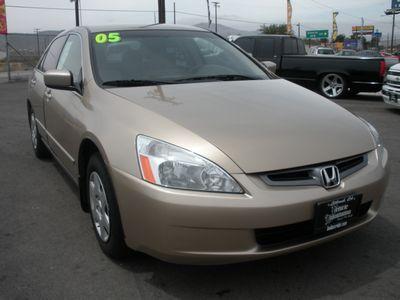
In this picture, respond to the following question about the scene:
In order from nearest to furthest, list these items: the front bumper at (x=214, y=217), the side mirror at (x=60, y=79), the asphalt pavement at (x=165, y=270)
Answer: the front bumper at (x=214, y=217) → the asphalt pavement at (x=165, y=270) → the side mirror at (x=60, y=79)

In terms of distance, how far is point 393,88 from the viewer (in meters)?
8.98

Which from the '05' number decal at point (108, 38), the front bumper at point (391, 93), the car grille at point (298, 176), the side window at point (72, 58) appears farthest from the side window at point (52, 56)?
the front bumper at point (391, 93)

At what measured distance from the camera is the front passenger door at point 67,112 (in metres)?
3.46

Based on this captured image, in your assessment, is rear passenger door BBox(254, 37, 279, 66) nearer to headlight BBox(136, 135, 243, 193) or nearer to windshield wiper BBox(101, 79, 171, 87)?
windshield wiper BBox(101, 79, 171, 87)

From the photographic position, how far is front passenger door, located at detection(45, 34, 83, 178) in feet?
11.3

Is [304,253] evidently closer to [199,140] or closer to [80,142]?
[199,140]

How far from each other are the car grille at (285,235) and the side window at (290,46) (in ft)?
37.2

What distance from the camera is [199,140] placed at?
247cm

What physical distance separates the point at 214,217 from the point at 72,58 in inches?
94.1

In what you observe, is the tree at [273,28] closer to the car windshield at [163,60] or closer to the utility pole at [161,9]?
the utility pole at [161,9]

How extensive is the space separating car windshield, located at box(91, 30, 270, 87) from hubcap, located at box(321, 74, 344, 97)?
8.16m

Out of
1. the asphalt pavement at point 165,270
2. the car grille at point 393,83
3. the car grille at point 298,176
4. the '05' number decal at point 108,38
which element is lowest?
the asphalt pavement at point 165,270

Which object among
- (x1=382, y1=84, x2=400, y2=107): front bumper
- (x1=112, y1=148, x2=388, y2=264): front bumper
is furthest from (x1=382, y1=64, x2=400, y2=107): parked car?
(x1=112, y1=148, x2=388, y2=264): front bumper

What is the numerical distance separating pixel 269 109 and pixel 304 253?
985 millimetres
